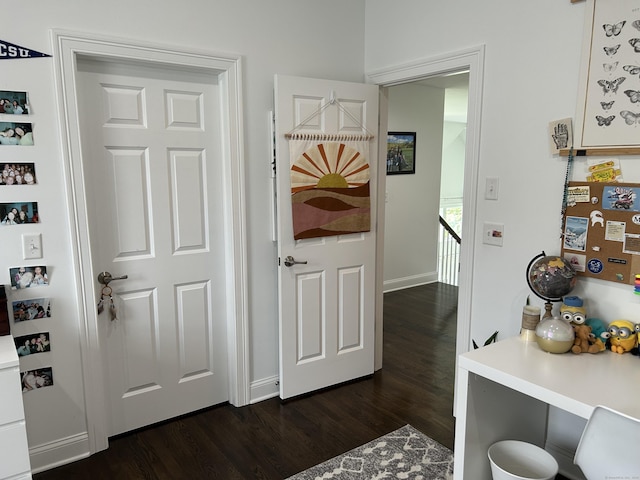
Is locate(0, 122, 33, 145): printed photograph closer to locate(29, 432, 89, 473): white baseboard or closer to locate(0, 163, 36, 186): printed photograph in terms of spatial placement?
locate(0, 163, 36, 186): printed photograph

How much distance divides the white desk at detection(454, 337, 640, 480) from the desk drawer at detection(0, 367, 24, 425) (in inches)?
67.7

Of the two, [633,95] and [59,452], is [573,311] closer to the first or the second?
[633,95]

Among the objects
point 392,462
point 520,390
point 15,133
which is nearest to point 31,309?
point 15,133

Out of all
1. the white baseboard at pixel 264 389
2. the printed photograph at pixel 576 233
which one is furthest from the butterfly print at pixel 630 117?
the white baseboard at pixel 264 389

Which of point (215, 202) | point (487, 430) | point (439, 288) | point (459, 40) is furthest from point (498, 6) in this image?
point (439, 288)

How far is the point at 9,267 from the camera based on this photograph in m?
2.14

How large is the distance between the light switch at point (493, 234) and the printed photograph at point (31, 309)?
2.22m

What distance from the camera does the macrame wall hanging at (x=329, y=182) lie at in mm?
2807

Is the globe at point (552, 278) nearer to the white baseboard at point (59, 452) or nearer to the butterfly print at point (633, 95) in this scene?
the butterfly print at point (633, 95)

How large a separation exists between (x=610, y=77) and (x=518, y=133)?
1.49 feet

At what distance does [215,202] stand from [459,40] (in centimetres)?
164

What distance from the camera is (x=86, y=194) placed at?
2.29 meters

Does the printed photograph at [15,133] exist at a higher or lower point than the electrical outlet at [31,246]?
higher

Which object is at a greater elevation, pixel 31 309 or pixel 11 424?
pixel 31 309
